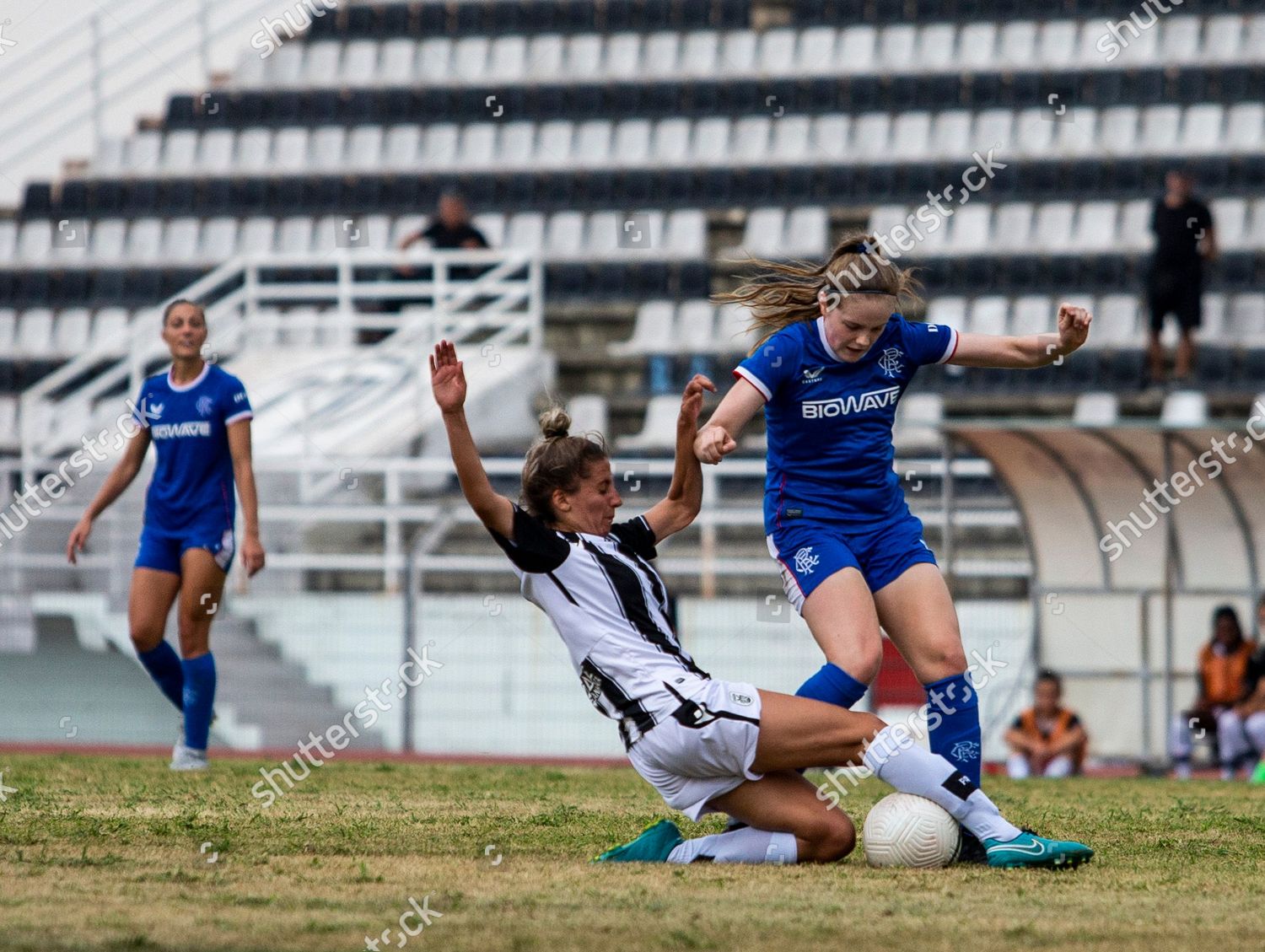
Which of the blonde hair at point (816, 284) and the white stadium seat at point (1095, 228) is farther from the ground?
the white stadium seat at point (1095, 228)

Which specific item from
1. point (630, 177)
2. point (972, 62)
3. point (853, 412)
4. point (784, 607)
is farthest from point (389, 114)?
point (853, 412)

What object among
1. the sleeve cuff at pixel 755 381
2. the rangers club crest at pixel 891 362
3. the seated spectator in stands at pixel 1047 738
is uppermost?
the rangers club crest at pixel 891 362

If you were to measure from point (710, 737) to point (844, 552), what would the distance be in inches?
31.1

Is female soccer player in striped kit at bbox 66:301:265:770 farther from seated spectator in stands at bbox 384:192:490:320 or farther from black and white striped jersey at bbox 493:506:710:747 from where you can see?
seated spectator in stands at bbox 384:192:490:320

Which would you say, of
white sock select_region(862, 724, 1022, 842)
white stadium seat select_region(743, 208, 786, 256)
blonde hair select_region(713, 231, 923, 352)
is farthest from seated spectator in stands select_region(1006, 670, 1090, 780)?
white stadium seat select_region(743, 208, 786, 256)

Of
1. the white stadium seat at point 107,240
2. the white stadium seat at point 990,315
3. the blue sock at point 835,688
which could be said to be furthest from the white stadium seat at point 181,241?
the blue sock at point 835,688

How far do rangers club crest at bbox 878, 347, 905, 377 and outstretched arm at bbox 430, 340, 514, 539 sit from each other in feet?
4.39

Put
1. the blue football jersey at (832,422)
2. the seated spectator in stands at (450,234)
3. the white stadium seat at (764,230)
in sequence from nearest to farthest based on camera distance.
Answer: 1. the blue football jersey at (832,422)
2. the seated spectator in stands at (450,234)
3. the white stadium seat at (764,230)

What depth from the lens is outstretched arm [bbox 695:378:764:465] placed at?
4.95 meters

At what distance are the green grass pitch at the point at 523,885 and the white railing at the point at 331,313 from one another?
31.4ft

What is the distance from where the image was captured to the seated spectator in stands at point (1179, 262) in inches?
632

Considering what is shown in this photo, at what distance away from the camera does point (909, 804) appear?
5.16 meters

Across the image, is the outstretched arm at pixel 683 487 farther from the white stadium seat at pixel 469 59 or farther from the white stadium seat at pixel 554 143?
the white stadium seat at pixel 469 59

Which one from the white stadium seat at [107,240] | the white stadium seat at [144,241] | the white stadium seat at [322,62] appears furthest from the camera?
the white stadium seat at [322,62]
